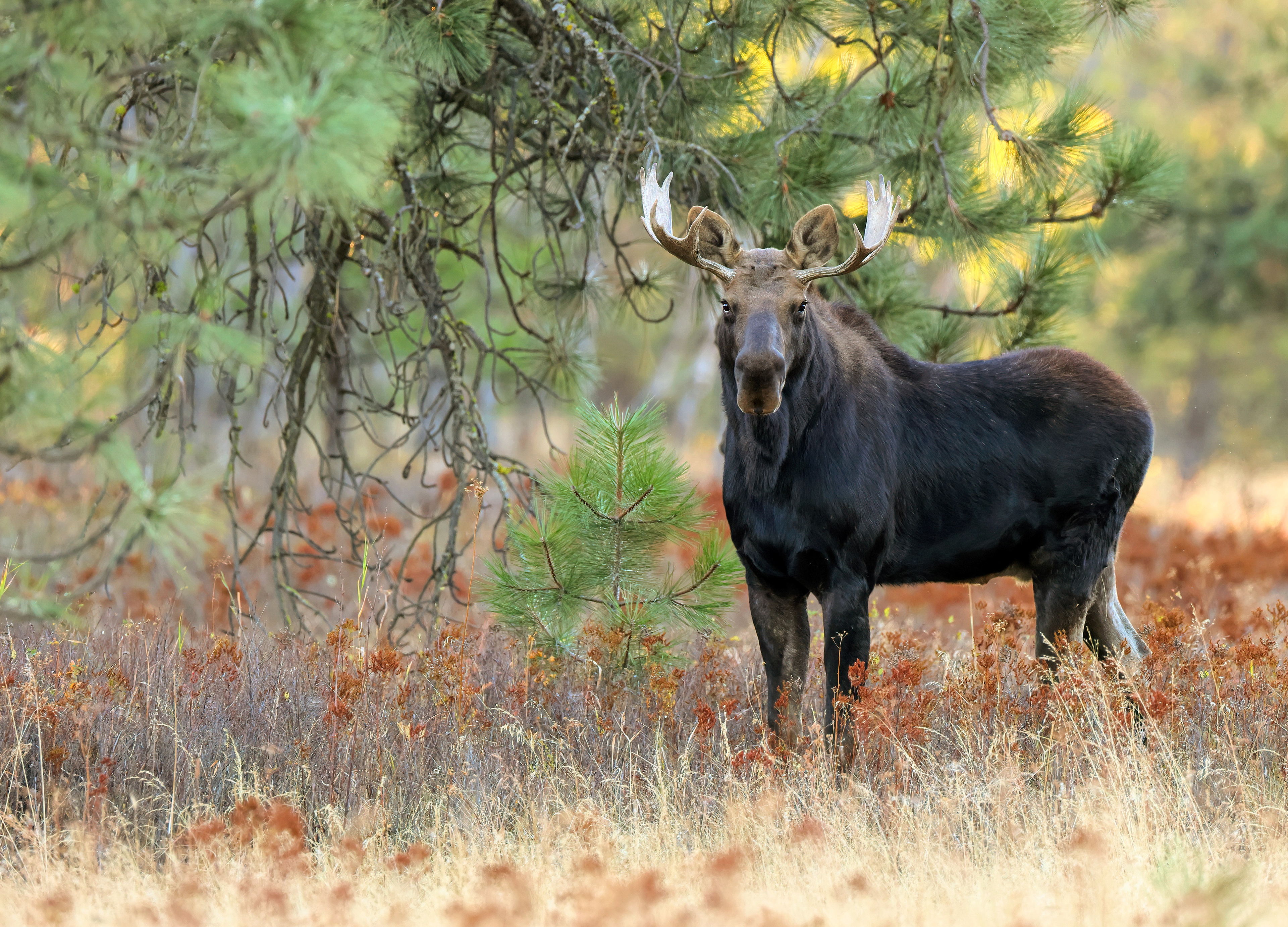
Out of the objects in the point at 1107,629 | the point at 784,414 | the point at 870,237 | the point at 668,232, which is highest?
the point at 668,232

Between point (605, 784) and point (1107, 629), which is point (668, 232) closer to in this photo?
point (605, 784)

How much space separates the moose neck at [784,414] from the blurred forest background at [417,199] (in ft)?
3.48

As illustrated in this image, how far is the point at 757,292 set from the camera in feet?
15.8

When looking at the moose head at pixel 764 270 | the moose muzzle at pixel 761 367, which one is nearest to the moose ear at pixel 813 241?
the moose head at pixel 764 270

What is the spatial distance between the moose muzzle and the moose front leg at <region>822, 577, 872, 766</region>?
83 cm

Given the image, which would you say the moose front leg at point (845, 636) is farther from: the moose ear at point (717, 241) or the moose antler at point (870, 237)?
the moose ear at point (717, 241)

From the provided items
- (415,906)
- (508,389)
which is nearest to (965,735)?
(415,906)

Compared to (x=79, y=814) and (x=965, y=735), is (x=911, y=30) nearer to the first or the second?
(x=965, y=735)

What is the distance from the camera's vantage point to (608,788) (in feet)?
15.5

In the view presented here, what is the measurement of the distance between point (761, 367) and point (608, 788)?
1.74 metres

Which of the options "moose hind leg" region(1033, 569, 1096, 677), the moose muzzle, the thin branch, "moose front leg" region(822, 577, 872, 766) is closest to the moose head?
the moose muzzle

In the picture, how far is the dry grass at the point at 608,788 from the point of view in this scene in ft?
11.6

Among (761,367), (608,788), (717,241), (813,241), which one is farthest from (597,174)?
(608,788)

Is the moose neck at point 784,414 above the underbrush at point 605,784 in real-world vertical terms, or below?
above
